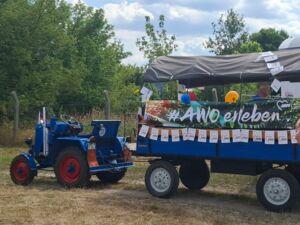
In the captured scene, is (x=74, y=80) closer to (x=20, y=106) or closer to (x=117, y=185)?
(x=20, y=106)

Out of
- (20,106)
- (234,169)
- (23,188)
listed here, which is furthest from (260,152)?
(20,106)

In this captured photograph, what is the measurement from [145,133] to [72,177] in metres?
1.75

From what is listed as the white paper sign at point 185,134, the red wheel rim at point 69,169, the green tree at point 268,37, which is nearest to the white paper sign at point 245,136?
the white paper sign at point 185,134

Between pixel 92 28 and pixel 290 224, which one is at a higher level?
pixel 92 28

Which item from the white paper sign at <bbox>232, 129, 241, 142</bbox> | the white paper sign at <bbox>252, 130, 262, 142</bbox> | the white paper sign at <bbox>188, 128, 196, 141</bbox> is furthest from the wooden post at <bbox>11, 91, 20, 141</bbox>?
the white paper sign at <bbox>252, 130, 262, 142</bbox>

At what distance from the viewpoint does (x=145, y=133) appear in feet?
31.2

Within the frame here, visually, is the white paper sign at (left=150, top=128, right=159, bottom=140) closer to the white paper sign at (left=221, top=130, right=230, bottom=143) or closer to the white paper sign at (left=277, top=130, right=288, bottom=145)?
the white paper sign at (left=221, top=130, right=230, bottom=143)

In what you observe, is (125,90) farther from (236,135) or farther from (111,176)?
(236,135)

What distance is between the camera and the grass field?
773 cm

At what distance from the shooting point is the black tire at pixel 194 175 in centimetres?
1039

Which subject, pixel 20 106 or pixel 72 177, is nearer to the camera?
pixel 72 177

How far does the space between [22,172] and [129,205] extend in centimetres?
291

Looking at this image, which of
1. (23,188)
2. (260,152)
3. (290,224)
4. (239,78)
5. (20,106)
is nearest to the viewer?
(290,224)

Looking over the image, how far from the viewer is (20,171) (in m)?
10.7
